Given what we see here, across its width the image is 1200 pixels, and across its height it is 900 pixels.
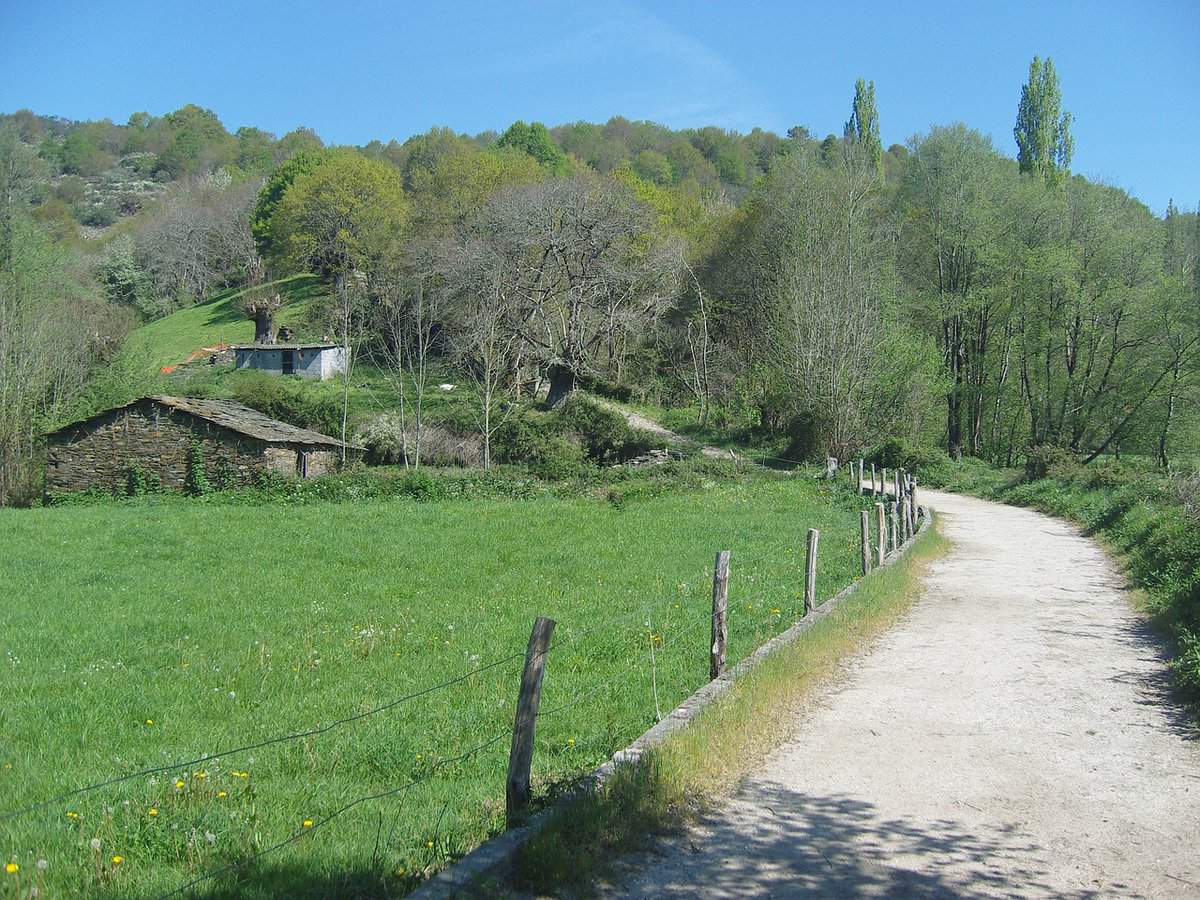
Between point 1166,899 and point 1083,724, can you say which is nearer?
point 1166,899

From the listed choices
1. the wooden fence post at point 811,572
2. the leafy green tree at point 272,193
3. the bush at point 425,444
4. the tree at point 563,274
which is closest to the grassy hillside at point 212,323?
the leafy green tree at point 272,193

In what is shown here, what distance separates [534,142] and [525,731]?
10707 cm

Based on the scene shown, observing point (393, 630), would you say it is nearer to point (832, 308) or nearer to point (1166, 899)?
point (1166, 899)

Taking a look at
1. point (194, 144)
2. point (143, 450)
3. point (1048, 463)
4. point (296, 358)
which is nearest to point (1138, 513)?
point (1048, 463)

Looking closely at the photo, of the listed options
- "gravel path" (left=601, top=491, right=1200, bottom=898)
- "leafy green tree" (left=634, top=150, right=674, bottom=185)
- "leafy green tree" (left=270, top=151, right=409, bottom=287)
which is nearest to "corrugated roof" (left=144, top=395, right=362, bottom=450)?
"gravel path" (left=601, top=491, right=1200, bottom=898)

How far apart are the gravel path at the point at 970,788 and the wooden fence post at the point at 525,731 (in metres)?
0.78

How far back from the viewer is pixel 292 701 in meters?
9.80

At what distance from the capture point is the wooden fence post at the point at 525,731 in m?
5.68

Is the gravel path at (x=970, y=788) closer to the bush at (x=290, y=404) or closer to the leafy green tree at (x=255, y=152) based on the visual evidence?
the bush at (x=290, y=404)

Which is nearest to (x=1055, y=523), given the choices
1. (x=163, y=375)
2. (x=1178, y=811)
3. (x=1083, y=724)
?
(x=1083, y=724)

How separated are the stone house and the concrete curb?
103ft

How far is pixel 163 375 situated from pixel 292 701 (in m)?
56.8

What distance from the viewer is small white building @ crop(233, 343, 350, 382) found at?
64438 millimetres

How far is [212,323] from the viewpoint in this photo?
80.0m
